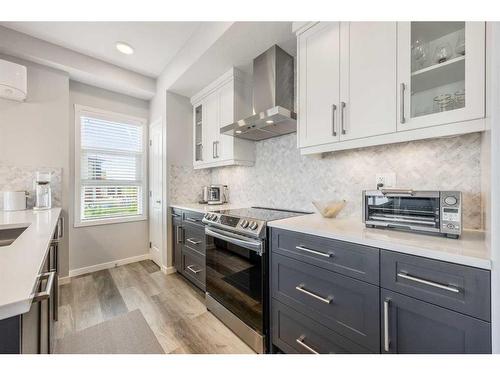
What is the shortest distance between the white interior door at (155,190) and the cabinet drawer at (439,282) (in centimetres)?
→ 272

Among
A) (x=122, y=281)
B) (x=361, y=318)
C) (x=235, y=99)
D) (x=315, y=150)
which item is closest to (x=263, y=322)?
(x=361, y=318)

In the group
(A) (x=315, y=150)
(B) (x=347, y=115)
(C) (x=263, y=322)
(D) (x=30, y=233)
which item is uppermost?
(B) (x=347, y=115)

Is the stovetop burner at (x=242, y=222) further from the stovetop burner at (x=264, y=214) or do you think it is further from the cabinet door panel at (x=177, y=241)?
the cabinet door panel at (x=177, y=241)

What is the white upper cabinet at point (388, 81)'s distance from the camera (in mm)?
998

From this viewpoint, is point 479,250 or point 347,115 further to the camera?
point 347,115

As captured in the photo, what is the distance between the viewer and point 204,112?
2836 mm

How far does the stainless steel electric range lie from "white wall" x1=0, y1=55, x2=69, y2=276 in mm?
2035

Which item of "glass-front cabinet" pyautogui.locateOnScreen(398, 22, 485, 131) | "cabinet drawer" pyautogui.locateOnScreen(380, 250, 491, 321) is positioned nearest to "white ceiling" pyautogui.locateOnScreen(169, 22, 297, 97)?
"glass-front cabinet" pyautogui.locateOnScreen(398, 22, 485, 131)

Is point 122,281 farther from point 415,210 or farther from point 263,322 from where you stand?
point 415,210

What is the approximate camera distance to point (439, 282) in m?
0.83

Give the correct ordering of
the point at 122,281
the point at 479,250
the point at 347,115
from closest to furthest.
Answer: the point at 479,250 < the point at 347,115 < the point at 122,281

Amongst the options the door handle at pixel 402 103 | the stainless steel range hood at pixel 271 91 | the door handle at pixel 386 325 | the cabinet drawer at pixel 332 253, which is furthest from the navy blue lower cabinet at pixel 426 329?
the stainless steel range hood at pixel 271 91

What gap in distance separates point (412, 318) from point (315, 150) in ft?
3.61

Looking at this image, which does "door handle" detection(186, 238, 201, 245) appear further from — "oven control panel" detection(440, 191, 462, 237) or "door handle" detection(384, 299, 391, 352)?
"oven control panel" detection(440, 191, 462, 237)
